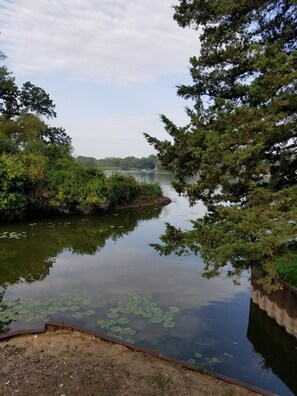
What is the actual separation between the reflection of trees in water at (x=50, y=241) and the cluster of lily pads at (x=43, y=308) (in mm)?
1796

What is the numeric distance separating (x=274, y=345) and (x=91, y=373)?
4.02 metres

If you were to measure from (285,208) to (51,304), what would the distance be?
5.81 metres

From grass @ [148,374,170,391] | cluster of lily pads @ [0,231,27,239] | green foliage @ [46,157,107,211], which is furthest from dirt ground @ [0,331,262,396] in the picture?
green foliage @ [46,157,107,211]

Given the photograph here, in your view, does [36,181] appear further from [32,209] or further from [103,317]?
[103,317]

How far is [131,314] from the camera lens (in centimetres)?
752

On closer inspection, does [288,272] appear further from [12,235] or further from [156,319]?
[12,235]

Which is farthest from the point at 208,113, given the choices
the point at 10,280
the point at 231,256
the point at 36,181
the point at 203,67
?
the point at 36,181

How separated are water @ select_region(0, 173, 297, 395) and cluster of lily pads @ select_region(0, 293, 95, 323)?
0.02 metres

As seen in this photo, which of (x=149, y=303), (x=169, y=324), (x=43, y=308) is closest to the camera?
(x=169, y=324)

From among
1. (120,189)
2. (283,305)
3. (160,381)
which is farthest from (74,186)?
(160,381)

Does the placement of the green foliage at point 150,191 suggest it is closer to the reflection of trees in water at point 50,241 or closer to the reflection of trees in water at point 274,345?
the reflection of trees in water at point 50,241

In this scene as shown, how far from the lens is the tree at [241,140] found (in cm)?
578

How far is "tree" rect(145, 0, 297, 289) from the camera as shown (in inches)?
227

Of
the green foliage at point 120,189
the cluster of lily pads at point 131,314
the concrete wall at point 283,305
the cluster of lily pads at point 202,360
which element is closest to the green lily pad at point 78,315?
the cluster of lily pads at point 131,314
